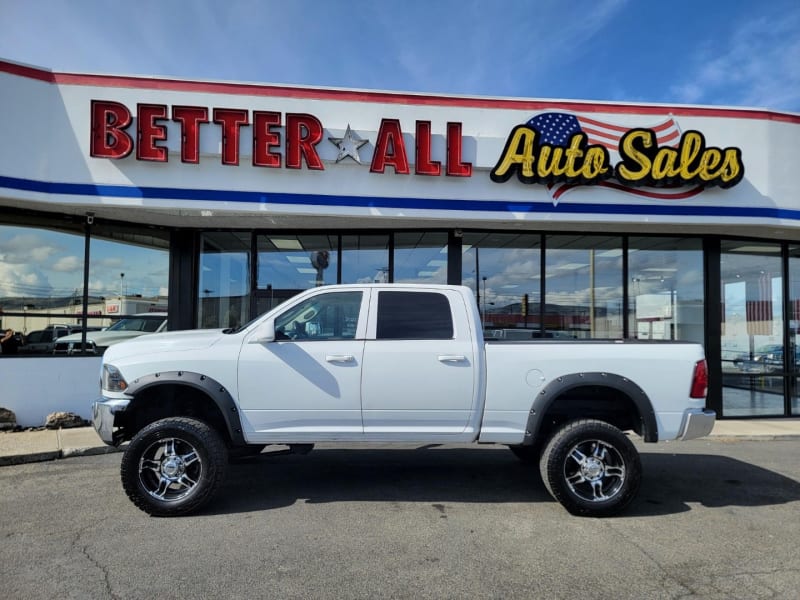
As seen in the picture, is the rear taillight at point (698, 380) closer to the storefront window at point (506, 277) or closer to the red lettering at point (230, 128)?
the storefront window at point (506, 277)

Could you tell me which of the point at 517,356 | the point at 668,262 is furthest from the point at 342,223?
the point at 668,262

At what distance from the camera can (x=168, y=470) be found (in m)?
5.05

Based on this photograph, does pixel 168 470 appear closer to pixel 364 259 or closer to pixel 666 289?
pixel 364 259

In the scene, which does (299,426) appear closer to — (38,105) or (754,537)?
(754,537)

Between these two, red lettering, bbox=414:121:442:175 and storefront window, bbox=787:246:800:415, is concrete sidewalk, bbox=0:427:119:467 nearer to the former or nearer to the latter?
red lettering, bbox=414:121:442:175

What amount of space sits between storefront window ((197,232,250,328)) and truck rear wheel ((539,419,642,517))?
7.35 meters

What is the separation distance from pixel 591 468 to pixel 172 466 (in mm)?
3798

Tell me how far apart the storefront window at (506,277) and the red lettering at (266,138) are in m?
3.97

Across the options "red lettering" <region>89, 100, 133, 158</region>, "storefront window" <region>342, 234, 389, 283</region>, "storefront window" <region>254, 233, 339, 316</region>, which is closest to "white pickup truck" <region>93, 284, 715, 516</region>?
"red lettering" <region>89, 100, 133, 158</region>

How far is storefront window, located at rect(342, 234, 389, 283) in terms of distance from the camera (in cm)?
1098

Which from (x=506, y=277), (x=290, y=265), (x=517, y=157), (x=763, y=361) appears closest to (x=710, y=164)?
(x=517, y=157)

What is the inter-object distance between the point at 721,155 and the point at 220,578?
33.3 ft

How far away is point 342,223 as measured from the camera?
10.2 m

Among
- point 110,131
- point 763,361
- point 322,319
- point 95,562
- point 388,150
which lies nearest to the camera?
point 95,562
